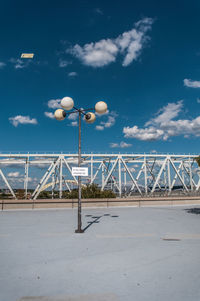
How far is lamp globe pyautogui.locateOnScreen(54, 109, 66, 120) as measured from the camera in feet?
30.8

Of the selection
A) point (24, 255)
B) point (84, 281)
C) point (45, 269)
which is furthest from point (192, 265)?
point (24, 255)

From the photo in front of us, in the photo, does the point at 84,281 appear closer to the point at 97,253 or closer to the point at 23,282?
the point at 23,282

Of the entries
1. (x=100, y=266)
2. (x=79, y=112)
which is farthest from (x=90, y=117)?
(x=100, y=266)

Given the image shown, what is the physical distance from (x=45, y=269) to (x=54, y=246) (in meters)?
1.88

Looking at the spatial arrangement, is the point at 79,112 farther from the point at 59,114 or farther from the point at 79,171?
the point at 79,171

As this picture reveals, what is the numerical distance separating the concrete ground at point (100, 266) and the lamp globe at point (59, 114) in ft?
17.2

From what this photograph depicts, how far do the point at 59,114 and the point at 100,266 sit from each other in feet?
22.1

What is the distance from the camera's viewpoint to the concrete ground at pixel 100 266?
145 inches

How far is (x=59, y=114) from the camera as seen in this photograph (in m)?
9.41

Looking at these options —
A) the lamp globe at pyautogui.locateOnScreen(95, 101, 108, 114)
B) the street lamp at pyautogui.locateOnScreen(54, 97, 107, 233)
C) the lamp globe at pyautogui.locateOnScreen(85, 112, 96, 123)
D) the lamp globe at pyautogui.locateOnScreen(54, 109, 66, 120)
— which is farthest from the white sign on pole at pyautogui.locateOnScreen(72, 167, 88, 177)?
the lamp globe at pyautogui.locateOnScreen(95, 101, 108, 114)

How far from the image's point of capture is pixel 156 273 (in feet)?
14.7

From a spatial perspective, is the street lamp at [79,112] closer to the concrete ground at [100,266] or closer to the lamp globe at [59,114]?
the lamp globe at [59,114]

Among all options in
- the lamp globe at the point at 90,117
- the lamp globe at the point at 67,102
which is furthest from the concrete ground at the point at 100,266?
the lamp globe at the point at 67,102

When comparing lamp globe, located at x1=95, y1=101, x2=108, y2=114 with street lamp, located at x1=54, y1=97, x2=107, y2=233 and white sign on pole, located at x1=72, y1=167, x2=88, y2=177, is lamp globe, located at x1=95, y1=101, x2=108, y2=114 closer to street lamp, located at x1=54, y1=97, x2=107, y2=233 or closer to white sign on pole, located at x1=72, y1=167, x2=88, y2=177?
street lamp, located at x1=54, y1=97, x2=107, y2=233
